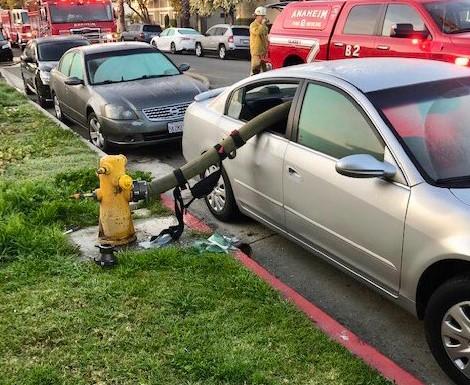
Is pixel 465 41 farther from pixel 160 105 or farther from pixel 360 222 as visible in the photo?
pixel 360 222

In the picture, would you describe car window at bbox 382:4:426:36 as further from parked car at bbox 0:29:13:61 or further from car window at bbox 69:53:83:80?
parked car at bbox 0:29:13:61

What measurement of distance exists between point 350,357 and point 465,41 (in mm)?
6288

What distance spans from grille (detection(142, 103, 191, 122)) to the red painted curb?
3.86 meters

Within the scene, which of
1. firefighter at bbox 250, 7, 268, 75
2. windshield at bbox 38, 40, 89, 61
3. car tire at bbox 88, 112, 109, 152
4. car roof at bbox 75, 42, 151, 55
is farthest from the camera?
windshield at bbox 38, 40, 89, 61

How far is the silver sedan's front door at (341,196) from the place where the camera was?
3.42 m

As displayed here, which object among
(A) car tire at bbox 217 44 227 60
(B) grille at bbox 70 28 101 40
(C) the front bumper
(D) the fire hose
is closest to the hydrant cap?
(D) the fire hose

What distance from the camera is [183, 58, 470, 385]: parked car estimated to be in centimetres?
311

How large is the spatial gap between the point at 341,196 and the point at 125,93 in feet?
17.5

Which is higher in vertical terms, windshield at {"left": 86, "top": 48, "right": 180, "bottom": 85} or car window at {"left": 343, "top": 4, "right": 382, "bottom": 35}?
car window at {"left": 343, "top": 4, "right": 382, "bottom": 35}

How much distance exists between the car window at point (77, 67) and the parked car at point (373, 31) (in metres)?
3.96

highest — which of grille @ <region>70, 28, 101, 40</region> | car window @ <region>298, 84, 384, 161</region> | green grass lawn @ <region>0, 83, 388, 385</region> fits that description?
car window @ <region>298, 84, 384, 161</region>

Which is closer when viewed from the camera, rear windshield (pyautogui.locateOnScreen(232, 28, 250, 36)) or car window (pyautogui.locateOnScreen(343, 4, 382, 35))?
car window (pyautogui.locateOnScreen(343, 4, 382, 35))

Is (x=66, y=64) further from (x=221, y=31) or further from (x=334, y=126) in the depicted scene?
(x=221, y=31)

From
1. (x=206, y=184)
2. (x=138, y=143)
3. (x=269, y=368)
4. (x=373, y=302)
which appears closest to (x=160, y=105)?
(x=138, y=143)
